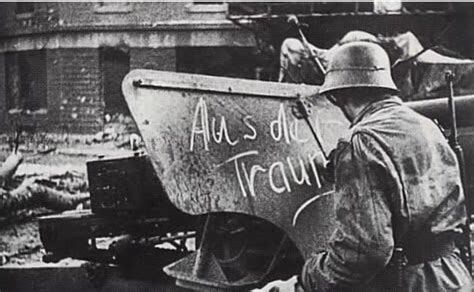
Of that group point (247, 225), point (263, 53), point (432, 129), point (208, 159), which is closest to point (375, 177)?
point (432, 129)

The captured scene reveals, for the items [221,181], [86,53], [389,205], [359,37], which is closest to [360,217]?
[389,205]

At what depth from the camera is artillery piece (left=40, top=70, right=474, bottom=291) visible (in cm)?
178

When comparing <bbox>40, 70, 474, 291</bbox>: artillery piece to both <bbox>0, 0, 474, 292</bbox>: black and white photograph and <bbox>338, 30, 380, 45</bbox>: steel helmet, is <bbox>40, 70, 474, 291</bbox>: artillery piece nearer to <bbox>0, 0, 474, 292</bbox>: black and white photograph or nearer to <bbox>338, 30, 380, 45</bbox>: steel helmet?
<bbox>0, 0, 474, 292</bbox>: black and white photograph

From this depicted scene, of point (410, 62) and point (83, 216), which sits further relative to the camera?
point (410, 62)

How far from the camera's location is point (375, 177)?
1258 millimetres

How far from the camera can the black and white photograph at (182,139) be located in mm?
1767

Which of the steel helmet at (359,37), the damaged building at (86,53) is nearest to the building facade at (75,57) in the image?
the damaged building at (86,53)

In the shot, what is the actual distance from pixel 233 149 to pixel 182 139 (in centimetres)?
13

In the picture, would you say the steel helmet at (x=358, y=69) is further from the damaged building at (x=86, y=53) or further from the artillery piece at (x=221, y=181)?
the damaged building at (x=86, y=53)

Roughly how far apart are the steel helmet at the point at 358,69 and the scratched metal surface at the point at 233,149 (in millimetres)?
467

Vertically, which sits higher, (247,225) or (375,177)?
(375,177)

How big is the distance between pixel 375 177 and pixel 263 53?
1.41 meters

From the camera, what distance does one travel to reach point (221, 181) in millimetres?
1820

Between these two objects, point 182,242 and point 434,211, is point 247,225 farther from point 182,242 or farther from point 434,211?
point 434,211
